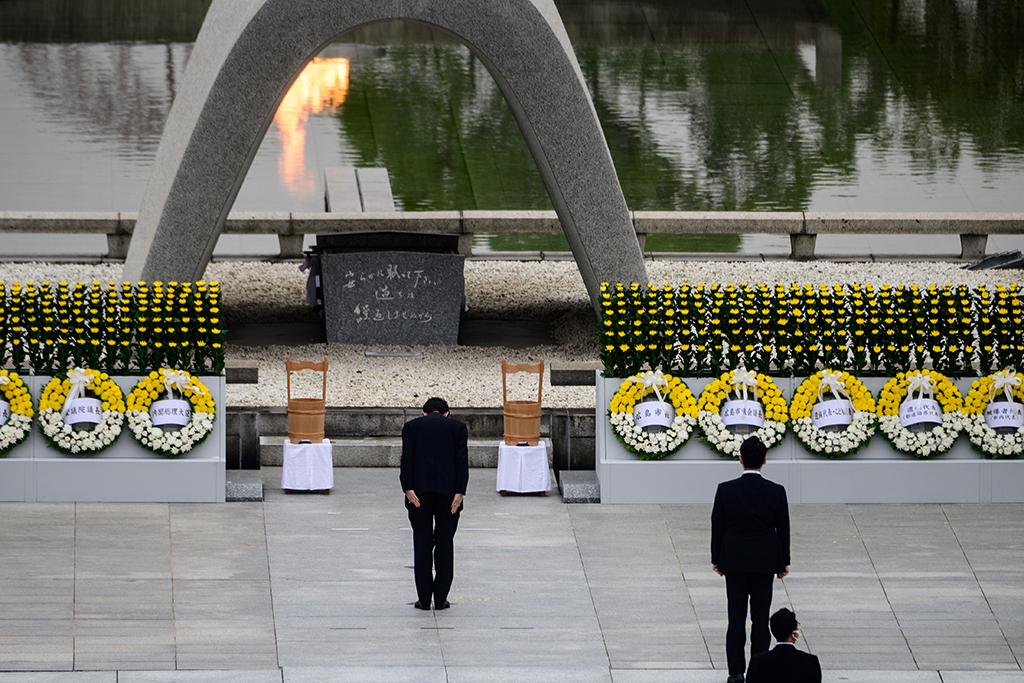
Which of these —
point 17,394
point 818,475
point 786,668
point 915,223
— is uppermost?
A: point 915,223

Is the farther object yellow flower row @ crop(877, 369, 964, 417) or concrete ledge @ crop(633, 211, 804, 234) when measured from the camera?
concrete ledge @ crop(633, 211, 804, 234)

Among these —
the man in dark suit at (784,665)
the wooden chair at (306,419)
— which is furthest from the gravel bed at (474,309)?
the man in dark suit at (784,665)

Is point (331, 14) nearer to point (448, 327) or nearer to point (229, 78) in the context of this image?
point (229, 78)

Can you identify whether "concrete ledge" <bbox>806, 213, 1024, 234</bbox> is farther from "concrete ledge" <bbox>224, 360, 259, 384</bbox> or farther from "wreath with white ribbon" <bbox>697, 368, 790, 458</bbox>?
"concrete ledge" <bbox>224, 360, 259, 384</bbox>

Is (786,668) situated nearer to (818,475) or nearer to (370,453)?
(818,475)

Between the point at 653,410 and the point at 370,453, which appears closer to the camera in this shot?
the point at 653,410

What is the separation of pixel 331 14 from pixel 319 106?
14.0 metres

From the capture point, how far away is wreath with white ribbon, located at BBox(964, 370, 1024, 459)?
11.6 metres

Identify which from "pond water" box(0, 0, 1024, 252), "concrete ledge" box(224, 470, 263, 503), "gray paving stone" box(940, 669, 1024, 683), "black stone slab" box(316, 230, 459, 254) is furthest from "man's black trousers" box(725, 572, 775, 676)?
"pond water" box(0, 0, 1024, 252)

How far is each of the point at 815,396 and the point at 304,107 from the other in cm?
1760

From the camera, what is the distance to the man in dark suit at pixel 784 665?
689cm

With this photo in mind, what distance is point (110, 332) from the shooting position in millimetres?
11570

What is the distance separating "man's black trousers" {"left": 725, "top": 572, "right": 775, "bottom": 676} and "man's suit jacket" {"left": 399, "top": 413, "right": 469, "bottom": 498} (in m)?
1.83

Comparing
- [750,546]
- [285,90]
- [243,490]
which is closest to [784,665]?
[750,546]
